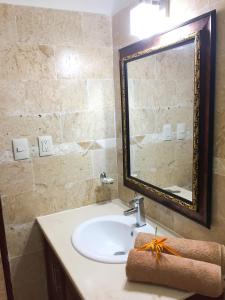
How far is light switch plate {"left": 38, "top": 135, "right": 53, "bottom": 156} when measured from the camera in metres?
1.45

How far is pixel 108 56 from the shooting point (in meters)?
1.57

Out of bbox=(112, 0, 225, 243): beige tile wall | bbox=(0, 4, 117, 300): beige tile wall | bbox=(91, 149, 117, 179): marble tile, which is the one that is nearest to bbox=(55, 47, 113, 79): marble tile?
bbox=(0, 4, 117, 300): beige tile wall

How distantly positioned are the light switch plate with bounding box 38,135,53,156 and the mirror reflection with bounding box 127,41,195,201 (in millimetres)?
485

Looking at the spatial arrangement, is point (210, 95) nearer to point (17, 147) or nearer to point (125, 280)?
point (125, 280)

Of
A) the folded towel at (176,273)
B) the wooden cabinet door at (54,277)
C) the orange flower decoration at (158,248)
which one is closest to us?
the folded towel at (176,273)

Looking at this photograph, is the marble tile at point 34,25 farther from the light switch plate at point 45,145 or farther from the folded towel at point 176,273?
the folded towel at point 176,273

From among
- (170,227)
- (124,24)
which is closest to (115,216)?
(170,227)

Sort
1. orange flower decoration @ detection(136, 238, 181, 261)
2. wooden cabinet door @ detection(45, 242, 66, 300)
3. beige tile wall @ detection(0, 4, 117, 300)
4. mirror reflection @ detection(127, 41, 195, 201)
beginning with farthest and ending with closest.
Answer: beige tile wall @ detection(0, 4, 117, 300) → wooden cabinet door @ detection(45, 242, 66, 300) → mirror reflection @ detection(127, 41, 195, 201) → orange flower decoration @ detection(136, 238, 181, 261)

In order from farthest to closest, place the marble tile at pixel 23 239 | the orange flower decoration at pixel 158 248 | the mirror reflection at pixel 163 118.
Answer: the marble tile at pixel 23 239 < the mirror reflection at pixel 163 118 < the orange flower decoration at pixel 158 248

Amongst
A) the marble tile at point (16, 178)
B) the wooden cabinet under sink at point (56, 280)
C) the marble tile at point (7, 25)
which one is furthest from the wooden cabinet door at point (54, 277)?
the marble tile at point (7, 25)

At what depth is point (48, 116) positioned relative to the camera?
145 cm

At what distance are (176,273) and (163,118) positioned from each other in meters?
0.69

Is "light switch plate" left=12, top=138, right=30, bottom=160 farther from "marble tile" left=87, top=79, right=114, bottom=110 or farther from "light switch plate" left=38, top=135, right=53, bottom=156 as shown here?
"marble tile" left=87, top=79, right=114, bottom=110

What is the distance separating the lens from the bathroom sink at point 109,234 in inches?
51.8
